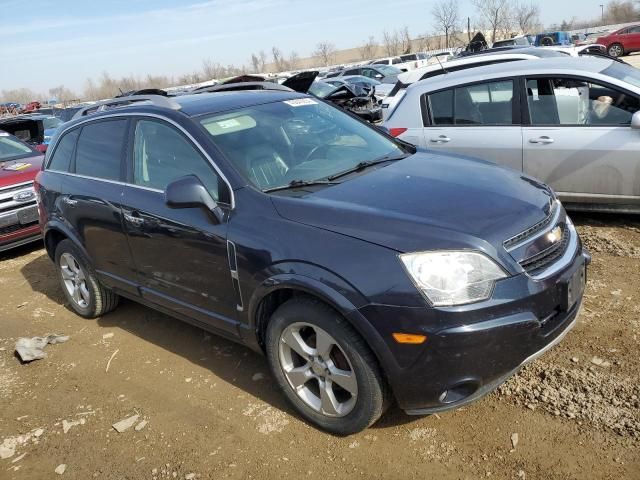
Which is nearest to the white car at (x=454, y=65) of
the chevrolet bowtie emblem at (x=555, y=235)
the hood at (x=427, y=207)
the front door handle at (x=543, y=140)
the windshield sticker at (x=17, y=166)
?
the front door handle at (x=543, y=140)

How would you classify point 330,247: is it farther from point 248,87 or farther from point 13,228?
point 13,228

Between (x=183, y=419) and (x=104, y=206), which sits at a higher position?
(x=104, y=206)

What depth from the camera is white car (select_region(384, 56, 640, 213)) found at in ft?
16.8

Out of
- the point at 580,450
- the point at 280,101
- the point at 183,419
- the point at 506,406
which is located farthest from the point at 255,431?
the point at 280,101

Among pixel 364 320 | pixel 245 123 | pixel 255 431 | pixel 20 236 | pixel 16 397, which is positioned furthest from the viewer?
pixel 20 236

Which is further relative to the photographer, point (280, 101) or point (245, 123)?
point (280, 101)

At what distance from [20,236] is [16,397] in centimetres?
381

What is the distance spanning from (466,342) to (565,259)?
0.81 meters

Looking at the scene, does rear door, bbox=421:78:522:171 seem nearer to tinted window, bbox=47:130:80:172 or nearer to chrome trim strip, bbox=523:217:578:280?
chrome trim strip, bbox=523:217:578:280

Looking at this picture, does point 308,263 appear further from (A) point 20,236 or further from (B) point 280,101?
(A) point 20,236

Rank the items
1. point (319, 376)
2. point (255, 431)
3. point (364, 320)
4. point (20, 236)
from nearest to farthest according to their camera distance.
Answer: point (364, 320), point (319, 376), point (255, 431), point (20, 236)

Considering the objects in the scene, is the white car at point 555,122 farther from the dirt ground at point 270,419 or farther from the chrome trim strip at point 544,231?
the chrome trim strip at point 544,231

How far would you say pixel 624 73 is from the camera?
17.9 feet

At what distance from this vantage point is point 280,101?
158 inches
